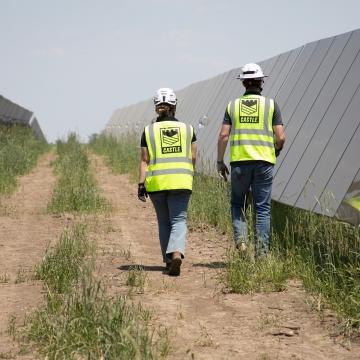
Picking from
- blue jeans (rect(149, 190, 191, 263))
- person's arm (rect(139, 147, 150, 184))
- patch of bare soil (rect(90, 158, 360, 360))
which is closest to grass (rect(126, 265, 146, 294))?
patch of bare soil (rect(90, 158, 360, 360))

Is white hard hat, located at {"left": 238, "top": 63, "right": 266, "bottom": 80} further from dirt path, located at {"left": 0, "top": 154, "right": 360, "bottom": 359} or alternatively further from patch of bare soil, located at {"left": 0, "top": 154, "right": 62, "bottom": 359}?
patch of bare soil, located at {"left": 0, "top": 154, "right": 62, "bottom": 359}

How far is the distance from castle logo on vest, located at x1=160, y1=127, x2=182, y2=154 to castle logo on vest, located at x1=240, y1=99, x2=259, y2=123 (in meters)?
0.63

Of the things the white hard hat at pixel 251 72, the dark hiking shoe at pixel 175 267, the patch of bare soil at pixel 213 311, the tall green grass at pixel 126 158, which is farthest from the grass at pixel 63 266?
the tall green grass at pixel 126 158

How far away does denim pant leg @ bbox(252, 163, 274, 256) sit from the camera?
278 inches

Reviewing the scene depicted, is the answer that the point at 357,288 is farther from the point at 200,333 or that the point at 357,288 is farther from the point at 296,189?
the point at 296,189

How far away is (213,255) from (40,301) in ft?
9.09

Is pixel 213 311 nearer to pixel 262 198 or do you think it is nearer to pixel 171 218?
pixel 171 218

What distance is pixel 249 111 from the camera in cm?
710

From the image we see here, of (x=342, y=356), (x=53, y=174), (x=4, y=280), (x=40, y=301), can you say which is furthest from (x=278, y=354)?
(x=53, y=174)

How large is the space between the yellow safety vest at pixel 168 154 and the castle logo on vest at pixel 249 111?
51 centimetres

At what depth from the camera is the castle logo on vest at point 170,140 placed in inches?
275

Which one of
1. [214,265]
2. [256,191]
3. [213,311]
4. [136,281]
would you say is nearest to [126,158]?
[214,265]

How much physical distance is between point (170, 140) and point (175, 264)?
1110 millimetres

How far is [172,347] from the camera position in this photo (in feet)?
14.5
